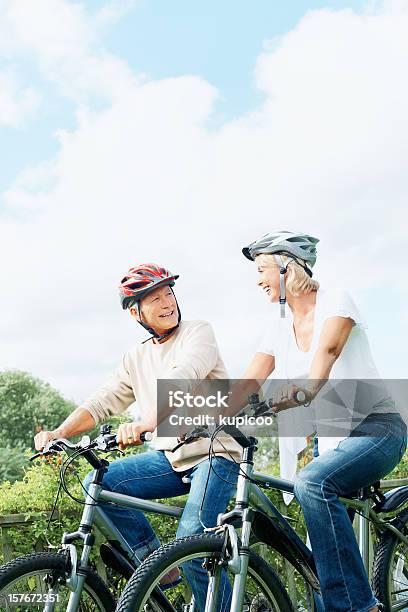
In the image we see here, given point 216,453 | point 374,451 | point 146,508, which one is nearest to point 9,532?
point 146,508

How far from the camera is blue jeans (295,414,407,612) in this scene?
12.2 feet

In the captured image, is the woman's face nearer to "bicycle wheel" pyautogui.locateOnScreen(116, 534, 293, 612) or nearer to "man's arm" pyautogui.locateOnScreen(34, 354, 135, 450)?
"man's arm" pyautogui.locateOnScreen(34, 354, 135, 450)

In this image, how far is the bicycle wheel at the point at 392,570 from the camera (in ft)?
14.2

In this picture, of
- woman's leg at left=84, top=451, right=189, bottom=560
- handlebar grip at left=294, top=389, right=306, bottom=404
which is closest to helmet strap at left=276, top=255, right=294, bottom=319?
handlebar grip at left=294, top=389, right=306, bottom=404

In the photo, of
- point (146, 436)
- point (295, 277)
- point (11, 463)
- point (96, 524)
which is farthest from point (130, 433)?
point (11, 463)

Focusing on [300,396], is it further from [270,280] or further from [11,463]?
[11,463]

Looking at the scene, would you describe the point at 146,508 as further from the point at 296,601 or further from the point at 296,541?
the point at 296,601

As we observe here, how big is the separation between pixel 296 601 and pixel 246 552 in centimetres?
156

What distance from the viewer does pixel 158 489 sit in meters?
4.16

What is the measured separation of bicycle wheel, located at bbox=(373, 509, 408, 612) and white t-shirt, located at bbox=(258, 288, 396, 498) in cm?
66

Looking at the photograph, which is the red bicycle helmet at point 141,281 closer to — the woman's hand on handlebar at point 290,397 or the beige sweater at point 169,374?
the beige sweater at point 169,374

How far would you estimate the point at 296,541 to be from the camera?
3.97 m

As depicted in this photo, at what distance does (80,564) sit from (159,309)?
128cm

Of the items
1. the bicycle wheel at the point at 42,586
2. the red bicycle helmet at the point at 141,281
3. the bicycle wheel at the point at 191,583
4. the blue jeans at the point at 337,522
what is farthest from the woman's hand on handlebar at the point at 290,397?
the bicycle wheel at the point at 42,586
